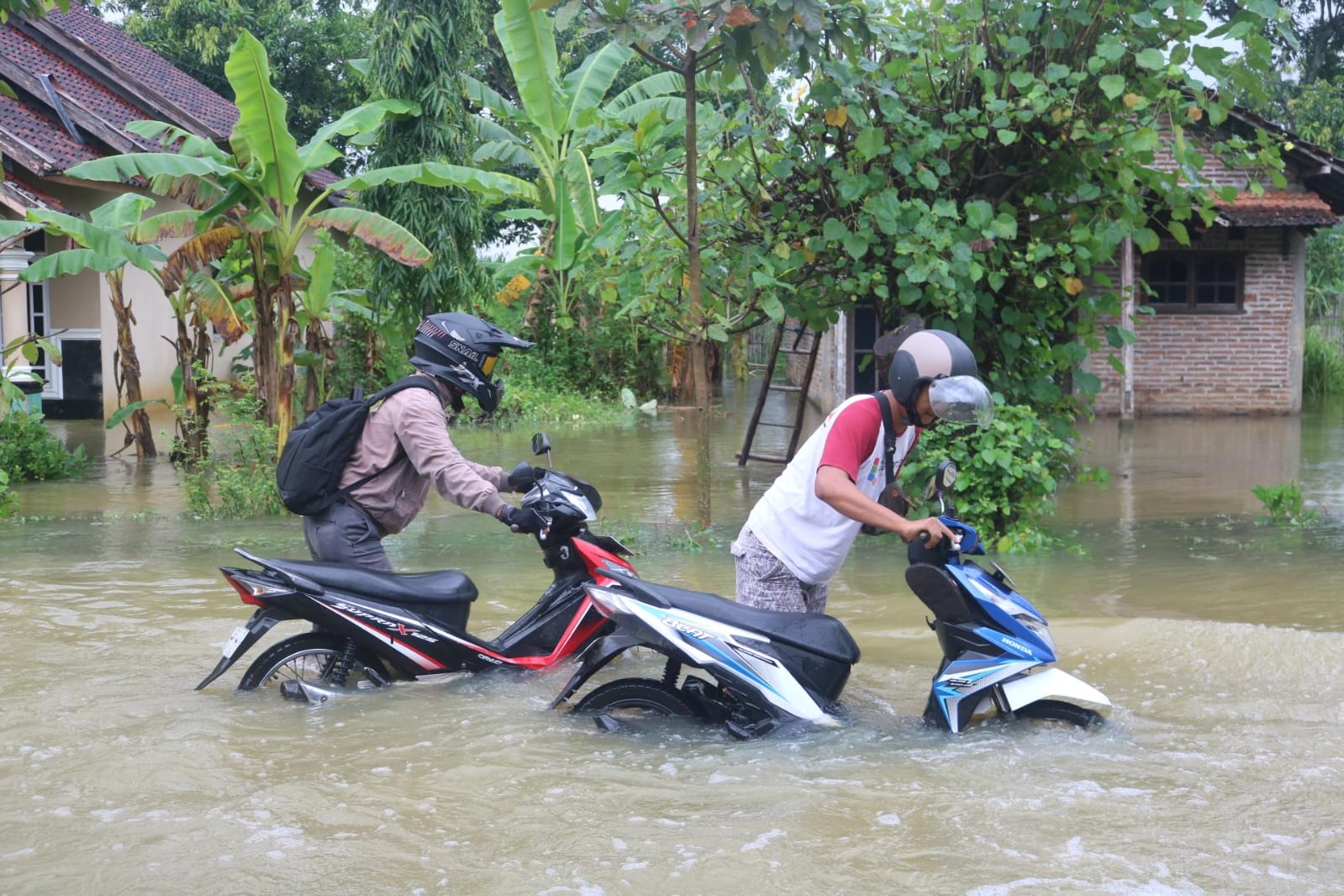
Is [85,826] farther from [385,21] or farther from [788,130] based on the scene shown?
[385,21]

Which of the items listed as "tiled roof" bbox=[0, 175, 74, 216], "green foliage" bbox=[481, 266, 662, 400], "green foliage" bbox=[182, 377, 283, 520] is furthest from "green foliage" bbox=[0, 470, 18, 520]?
"green foliage" bbox=[481, 266, 662, 400]

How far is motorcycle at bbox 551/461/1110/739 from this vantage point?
15.4ft

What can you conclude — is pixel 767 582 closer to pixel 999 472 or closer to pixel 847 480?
pixel 847 480

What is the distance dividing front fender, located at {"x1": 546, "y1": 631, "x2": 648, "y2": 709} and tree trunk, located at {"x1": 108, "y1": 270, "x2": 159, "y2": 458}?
921 centimetres

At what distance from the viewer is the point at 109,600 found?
25.2 feet

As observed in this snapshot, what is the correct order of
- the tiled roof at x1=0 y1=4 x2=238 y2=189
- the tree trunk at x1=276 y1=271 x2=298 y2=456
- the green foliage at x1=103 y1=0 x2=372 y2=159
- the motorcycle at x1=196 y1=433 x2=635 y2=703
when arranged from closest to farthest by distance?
the motorcycle at x1=196 y1=433 x2=635 y2=703 < the tree trunk at x1=276 y1=271 x2=298 y2=456 < the tiled roof at x1=0 y1=4 x2=238 y2=189 < the green foliage at x1=103 y1=0 x2=372 y2=159

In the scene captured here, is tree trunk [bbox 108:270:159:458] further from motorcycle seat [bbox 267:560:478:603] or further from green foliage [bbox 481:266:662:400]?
motorcycle seat [bbox 267:560:478:603]

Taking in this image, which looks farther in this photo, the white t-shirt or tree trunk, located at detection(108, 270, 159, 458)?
tree trunk, located at detection(108, 270, 159, 458)

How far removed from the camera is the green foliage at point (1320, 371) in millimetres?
21391

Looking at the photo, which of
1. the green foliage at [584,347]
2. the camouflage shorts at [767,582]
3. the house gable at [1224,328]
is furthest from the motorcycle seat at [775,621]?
the green foliage at [584,347]

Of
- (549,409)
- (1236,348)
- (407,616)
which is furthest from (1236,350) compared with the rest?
(407,616)

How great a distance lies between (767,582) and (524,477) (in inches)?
42.2

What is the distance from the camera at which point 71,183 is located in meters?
16.7

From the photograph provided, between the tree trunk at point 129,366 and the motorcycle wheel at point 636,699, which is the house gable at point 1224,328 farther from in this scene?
the motorcycle wheel at point 636,699
